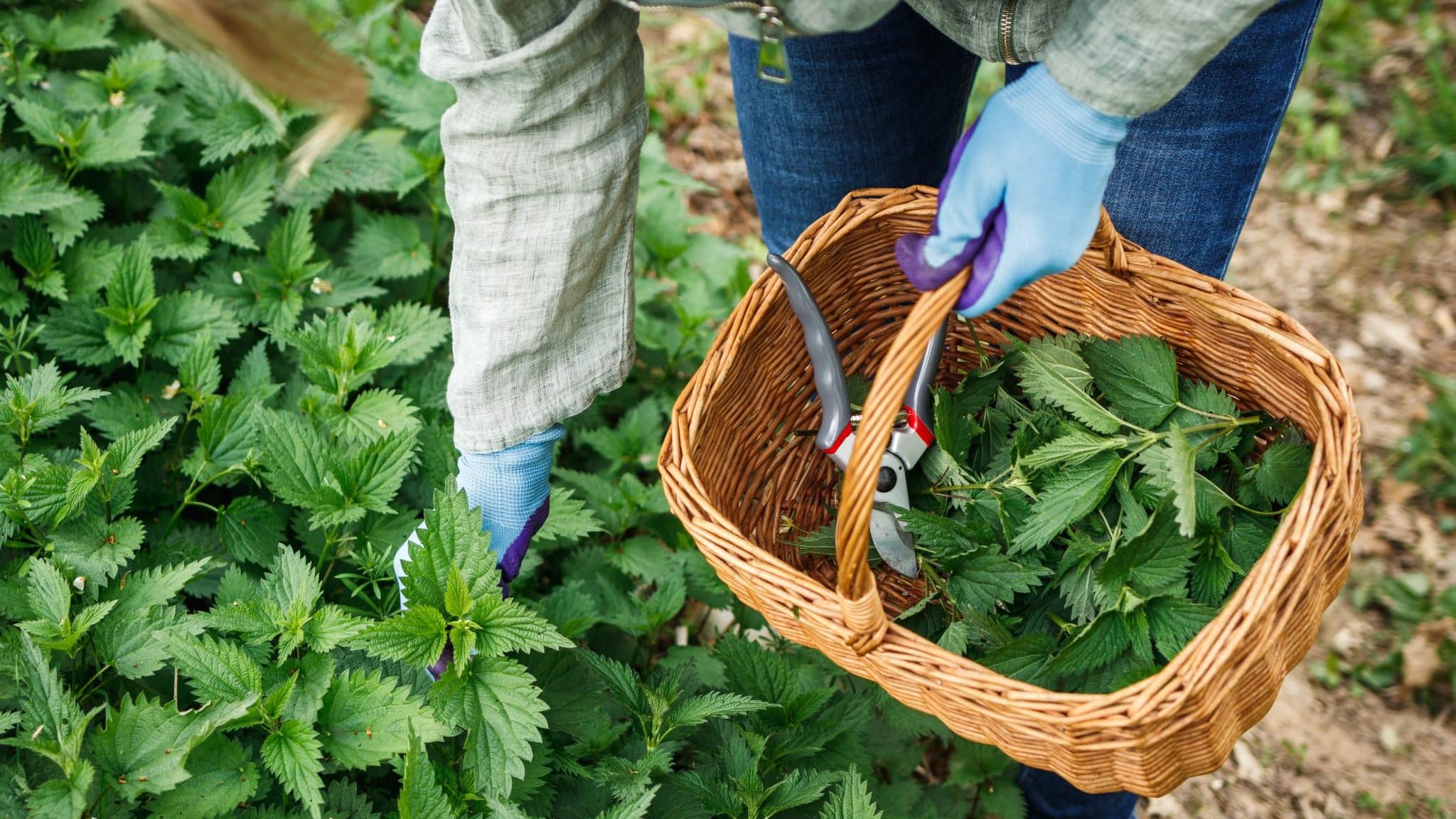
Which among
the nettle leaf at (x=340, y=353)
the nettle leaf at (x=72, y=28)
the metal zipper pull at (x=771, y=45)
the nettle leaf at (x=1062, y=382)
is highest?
the metal zipper pull at (x=771, y=45)

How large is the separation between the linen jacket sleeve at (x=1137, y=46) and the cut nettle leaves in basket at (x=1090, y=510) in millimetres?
451

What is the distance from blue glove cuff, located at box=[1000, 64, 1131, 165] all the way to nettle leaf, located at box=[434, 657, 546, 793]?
0.83m

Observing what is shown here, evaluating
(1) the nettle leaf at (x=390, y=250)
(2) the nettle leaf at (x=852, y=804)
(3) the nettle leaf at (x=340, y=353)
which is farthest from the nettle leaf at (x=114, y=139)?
(2) the nettle leaf at (x=852, y=804)

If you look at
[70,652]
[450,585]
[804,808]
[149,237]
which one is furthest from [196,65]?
[804,808]

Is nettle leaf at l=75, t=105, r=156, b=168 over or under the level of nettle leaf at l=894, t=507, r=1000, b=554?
over

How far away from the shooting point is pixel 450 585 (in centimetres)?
126

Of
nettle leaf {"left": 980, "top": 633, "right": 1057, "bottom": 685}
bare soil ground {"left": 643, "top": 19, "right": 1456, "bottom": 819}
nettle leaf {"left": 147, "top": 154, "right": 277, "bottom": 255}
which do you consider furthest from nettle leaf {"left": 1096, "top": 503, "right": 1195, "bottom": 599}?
nettle leaf {"left": 147, "top": 154, "right": 277, "bottom": 255}

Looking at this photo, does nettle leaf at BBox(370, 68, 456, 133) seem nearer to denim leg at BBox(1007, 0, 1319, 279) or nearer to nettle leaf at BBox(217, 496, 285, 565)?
nettle leaf at BBox(217, 496, 285, 565)

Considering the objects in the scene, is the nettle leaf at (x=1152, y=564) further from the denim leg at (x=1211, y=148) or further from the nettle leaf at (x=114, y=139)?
the nettle leaf at (x=114, y=139)

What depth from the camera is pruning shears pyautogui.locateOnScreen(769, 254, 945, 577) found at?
1.40 metres

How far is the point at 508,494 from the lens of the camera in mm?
1376

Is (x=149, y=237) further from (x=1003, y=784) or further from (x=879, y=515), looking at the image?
(x=1003, y=784)

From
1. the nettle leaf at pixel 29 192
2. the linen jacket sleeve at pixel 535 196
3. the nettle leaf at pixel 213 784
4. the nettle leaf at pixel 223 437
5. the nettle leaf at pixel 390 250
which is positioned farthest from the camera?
the nettle leaf at pixel 390 250

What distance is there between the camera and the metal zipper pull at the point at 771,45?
39.6 inches
